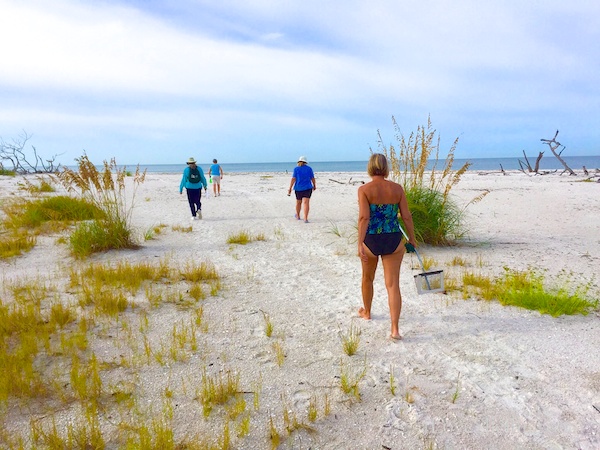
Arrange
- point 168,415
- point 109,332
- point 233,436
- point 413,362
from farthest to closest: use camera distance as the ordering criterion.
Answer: point 109,332 → point 413,362 → point 168,415 → point 233,436

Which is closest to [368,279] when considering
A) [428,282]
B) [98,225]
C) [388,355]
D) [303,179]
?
[428,282]

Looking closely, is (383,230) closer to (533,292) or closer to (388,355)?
(388,355)

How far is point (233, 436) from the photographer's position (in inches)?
105

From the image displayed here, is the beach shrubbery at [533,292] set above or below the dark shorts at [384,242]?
below

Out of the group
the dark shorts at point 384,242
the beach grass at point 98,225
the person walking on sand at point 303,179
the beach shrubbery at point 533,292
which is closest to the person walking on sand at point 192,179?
the person walking on sand at point 303,179

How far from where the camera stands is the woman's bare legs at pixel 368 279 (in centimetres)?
412

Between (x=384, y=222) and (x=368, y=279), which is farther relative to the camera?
(x=368, y=279)

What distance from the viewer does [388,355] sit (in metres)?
3.72

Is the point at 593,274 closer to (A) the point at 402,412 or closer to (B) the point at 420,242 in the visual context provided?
(B) the point at 420,242

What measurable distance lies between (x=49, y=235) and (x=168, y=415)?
746 cm

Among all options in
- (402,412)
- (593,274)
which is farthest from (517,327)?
(593,274)

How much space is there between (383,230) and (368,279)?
25.8 inches

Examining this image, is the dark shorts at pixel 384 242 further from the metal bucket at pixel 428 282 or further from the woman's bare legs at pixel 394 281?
the metal bucket at pixel 428 282

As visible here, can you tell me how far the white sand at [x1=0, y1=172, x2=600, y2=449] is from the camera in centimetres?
274
